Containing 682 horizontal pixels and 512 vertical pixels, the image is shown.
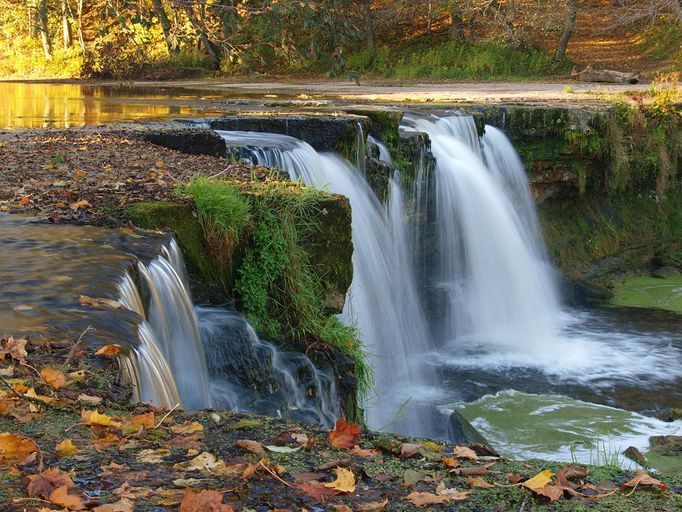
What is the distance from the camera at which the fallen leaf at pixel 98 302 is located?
13.6 ft

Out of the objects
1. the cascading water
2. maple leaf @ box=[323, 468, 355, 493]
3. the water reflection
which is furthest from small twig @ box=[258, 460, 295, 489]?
the water reflection

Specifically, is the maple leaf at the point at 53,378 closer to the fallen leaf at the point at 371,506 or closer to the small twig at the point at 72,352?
the small twig at the point at 72,352

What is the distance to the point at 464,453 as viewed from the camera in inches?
135

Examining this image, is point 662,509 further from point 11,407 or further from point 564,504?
point 11,407

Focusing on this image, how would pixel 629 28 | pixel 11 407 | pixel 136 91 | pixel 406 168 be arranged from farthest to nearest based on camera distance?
1. pixel 629 28
2. pixel 136 91
3. pixel 406 168
4. pixel 11 407

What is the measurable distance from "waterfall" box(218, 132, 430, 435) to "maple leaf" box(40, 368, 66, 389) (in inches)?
190

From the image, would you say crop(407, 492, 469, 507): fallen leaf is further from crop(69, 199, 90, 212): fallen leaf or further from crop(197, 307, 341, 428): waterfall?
crop(69, 199, 90, 212): fallen leaf

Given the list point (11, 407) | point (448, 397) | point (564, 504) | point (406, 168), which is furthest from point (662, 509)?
point (406, 168)

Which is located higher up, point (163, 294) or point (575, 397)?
point (163, 294)

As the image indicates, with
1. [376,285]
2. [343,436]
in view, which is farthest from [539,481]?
[376,285]

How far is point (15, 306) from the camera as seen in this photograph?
4.06 m

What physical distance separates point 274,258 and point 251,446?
3285 mm

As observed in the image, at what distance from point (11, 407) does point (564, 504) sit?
189 centimetres

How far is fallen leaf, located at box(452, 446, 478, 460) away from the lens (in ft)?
11.1
